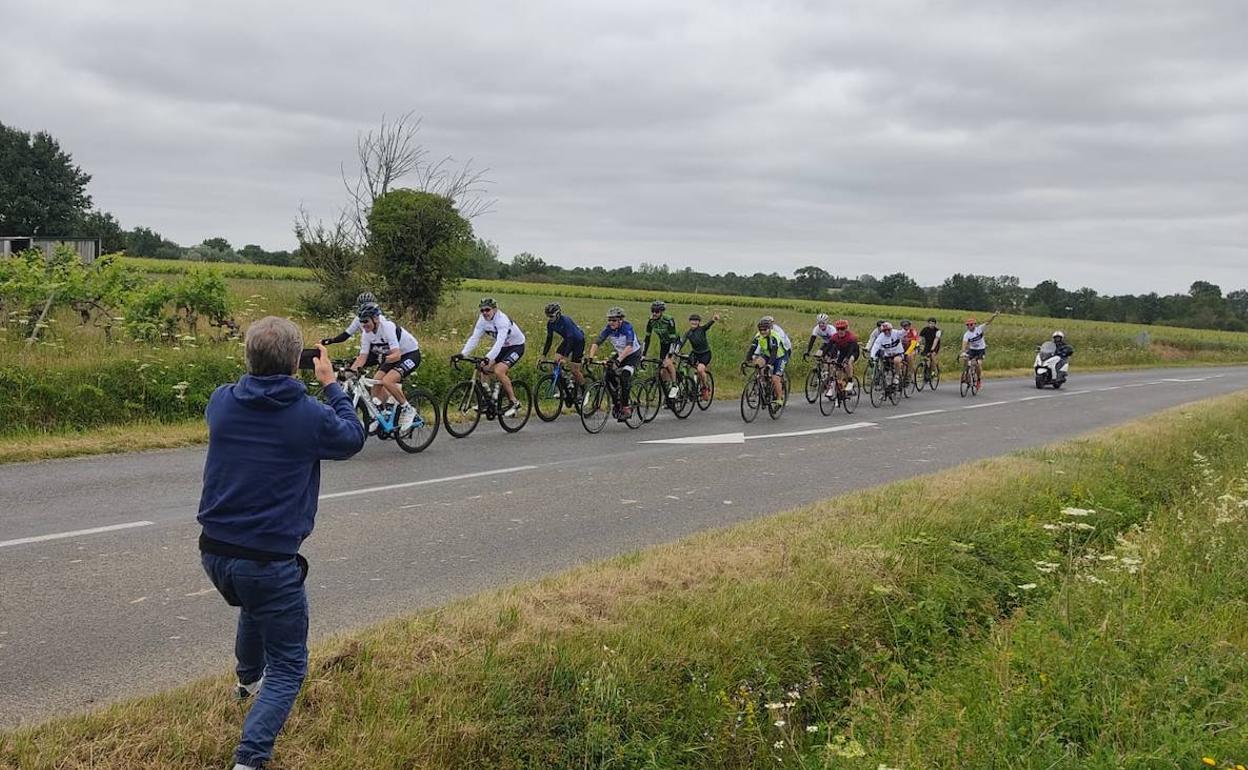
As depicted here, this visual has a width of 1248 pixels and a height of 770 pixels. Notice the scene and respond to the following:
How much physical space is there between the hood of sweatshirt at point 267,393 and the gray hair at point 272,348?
0.11 feet

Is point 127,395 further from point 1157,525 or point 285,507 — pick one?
point 1157,525

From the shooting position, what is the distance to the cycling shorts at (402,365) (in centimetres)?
1156

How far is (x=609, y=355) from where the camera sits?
647 inches

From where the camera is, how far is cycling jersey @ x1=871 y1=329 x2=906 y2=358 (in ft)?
69.1

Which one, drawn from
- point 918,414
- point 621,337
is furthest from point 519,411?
point 918,414

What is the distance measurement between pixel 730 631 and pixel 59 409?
34.0 ft

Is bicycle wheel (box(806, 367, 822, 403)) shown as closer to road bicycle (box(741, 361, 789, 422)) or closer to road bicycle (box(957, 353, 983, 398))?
road bicycle (box(741, 361, 789, 422))

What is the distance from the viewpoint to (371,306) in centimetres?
1076

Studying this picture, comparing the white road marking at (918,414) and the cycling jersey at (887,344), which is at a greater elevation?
the cycling jersey at (887,344)

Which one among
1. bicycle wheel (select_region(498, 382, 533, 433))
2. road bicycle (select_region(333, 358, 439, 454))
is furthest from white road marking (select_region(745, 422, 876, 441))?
road bicycle (select_region(333, 358, 439, 454))

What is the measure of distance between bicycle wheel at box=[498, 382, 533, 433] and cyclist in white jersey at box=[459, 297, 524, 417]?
115mm

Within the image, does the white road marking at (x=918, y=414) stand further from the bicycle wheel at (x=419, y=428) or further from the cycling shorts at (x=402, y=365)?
the cycling shorts at (x=402, y=365)

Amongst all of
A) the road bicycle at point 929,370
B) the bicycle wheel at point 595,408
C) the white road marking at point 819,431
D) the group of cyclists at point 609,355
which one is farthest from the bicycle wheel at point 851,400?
the bicycle wheel at point 595,408

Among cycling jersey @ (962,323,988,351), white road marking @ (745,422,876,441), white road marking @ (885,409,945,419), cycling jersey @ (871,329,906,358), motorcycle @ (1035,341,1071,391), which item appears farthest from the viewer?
motorcycle @ (1035,341,1071,391)
